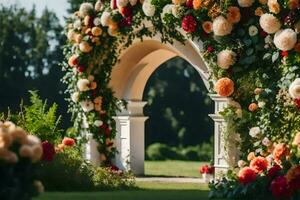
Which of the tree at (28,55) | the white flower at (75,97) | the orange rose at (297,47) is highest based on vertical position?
the tree at (28,55)

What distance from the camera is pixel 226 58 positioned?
43.5ft

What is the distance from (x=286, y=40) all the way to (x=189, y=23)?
6.71ft

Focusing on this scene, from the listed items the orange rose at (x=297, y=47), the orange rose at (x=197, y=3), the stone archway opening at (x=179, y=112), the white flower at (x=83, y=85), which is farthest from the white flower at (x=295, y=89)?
the stone archway opening at (x=179, y=112)

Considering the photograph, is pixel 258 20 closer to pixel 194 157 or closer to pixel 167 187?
pixel 167 187

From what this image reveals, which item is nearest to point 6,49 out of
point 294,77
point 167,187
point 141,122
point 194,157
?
point 194,157

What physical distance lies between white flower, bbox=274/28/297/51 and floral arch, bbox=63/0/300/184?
0.01 m

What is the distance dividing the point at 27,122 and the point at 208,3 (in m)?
3.58

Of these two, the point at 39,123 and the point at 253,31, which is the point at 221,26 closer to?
the point at 253,31

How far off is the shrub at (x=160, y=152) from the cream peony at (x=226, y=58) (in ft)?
63.0

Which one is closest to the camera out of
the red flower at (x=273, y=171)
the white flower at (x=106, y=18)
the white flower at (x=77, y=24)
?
Answer: the red flower at (x=273, y=171)

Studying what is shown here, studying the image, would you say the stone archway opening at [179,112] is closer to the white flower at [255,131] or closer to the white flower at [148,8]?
the white flower at [148,8]

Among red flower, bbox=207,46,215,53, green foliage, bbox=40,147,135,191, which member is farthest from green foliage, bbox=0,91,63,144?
red flower, bbox=207,46,215,53

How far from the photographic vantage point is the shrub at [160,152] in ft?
106

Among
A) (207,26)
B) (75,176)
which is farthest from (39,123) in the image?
(207,26)
